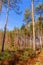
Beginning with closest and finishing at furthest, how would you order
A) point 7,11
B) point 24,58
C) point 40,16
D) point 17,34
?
point 24,58
point 7,11
point 40,16
point 17,34

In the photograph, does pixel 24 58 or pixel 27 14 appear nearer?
pixel 24 58

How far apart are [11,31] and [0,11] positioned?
38016 millimetres

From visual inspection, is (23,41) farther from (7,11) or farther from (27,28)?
(7,11)

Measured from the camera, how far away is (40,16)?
118 feet

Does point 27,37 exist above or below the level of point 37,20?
below

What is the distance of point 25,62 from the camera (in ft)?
45.9

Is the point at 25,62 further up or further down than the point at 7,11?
further down

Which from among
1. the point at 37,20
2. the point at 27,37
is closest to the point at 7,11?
the point at 37,20

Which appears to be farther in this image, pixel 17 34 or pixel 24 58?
pixel 17 34

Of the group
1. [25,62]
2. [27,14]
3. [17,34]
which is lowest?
[25,62]

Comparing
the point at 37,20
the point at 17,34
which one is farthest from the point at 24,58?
Result: the point at 17,34

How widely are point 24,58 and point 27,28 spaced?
32.9 m

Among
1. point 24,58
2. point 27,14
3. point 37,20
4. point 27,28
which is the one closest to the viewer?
point 24,58

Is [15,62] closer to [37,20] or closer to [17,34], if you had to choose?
[37,20]
